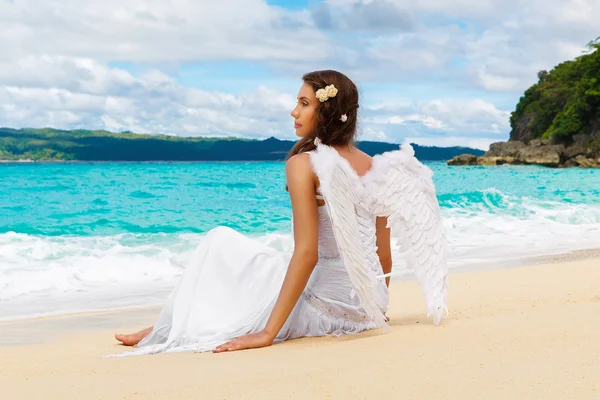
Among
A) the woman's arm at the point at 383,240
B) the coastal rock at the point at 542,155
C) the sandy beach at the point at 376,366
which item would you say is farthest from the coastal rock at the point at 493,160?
the woman's arm at the point at 383,240

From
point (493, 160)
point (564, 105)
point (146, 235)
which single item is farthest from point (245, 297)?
point (564, 105)

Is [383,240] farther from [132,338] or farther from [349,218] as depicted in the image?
[132,338]

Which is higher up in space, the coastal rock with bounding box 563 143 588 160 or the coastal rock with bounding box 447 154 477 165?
the coastal rock with bounding box 563 143 588 160

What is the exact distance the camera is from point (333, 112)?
338 cm

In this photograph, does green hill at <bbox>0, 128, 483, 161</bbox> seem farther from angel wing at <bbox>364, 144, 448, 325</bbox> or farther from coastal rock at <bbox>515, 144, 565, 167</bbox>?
angel wing at <bbox>364, 144, 448, 325</bbox>

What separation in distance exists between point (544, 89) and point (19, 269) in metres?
74.2

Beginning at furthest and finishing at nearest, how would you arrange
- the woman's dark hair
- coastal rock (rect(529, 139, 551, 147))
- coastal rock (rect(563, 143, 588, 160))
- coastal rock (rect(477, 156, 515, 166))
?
coastal rock (rect(477, 156, 515, 166)) → coastal rock (rect(529, 139, 551, 147)) → coastal rock (rect(563, 143, 588, 160)) → the woman's dark hair

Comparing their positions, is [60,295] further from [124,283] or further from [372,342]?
[372,342]

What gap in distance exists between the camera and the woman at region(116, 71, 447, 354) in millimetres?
3299

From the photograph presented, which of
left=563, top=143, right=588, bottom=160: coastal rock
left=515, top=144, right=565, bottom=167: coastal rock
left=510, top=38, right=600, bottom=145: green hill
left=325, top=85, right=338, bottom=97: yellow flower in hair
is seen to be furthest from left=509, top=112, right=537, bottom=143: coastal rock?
left=325, top=85, right=338, bottom=97: yellow flower in hair

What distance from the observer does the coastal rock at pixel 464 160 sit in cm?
7394

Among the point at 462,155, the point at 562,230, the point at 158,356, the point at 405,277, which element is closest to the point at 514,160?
the point at 462,155

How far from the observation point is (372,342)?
3.26m

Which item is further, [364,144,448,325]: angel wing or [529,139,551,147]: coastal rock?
[529,139,551,147]: coastal rock
